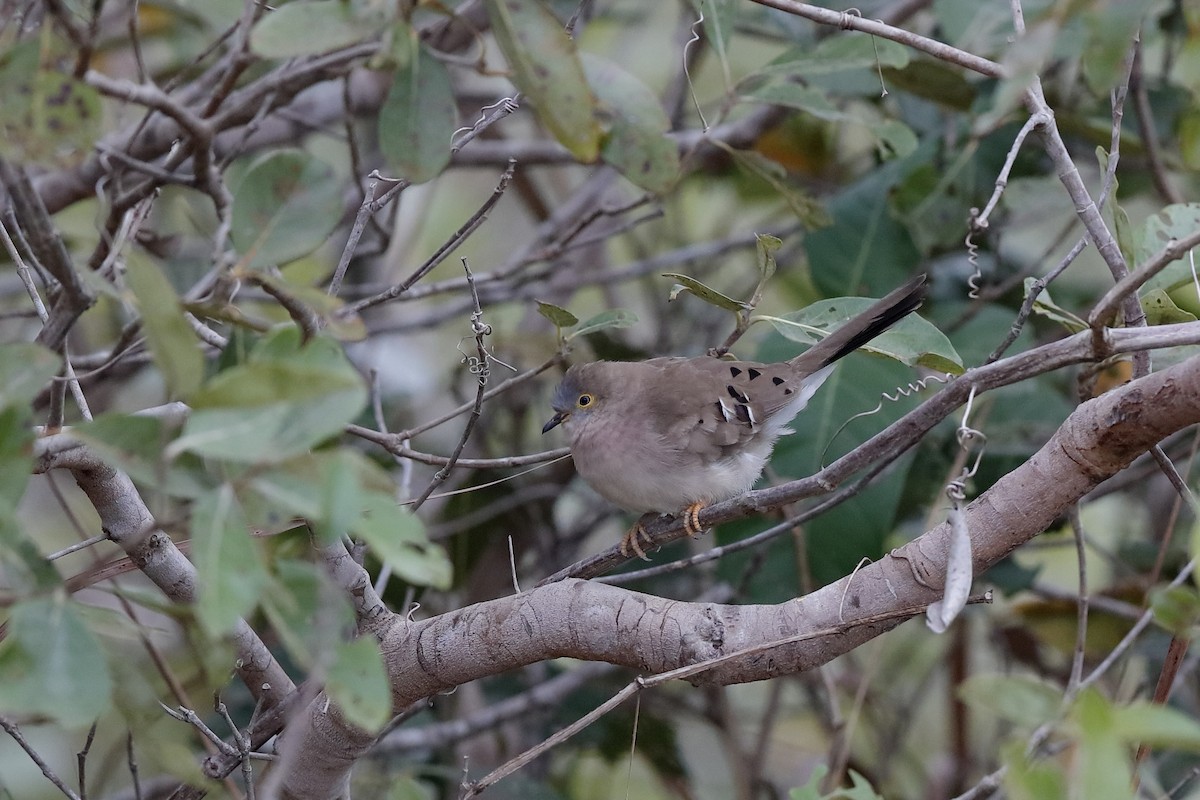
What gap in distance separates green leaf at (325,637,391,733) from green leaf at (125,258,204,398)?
0.38m

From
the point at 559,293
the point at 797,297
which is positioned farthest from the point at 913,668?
the point at 559,293

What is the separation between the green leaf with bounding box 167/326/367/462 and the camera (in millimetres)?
1233

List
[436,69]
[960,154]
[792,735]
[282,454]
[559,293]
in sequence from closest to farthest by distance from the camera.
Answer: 1. [282,454]
2. [436,69]
3. [960,154]
4. [559,293]
5. [792,735]

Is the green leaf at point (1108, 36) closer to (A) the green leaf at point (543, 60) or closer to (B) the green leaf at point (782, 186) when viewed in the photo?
(A) the green leaf at point (543, 60)

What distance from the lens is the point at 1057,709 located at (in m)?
1.37

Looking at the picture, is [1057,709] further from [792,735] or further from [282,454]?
[792,735]

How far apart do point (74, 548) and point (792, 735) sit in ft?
16.1

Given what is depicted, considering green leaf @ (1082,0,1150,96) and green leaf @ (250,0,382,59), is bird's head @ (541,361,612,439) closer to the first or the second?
green leaf @ (250,0,382,59)

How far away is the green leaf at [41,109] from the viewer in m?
1.45

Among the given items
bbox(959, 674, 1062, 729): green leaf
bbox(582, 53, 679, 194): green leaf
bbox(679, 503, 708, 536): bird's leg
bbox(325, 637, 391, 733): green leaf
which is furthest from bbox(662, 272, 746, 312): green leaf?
bbox(325, 637, 391, 733): green leaf

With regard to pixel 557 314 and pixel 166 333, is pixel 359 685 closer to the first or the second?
pixel 166 333

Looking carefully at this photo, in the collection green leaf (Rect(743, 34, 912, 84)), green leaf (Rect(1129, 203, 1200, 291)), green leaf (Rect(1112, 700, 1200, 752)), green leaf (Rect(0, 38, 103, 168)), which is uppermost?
green leaf (Rect(0, 38, 103, 168))

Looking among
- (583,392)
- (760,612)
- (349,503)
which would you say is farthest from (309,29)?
(583,392)

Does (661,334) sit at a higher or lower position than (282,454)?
lower
